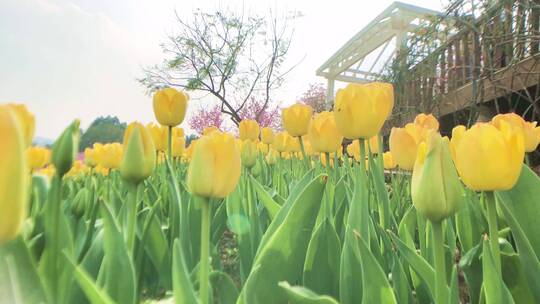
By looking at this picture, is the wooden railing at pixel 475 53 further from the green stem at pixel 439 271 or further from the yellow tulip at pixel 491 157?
the green stem at pixel 439 271

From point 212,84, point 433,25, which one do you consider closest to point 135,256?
point 433,25

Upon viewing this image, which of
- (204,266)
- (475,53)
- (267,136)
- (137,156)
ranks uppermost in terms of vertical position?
(475,53)

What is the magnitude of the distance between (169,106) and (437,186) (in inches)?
29.2

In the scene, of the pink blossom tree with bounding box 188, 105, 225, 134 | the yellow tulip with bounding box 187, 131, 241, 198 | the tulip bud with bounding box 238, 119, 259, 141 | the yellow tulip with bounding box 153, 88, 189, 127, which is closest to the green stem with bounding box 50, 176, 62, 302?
the yellow tulip with bounding box 187, 131, 241, 198

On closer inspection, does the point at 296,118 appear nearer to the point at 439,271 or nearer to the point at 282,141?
the point at 282,141

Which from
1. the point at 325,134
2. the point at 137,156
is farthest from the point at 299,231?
the point at 325,134

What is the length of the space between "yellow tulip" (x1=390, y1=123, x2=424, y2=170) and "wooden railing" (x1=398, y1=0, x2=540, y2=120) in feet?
7.04

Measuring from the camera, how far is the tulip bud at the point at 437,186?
13.9 inches

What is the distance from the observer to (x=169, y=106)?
98 cm

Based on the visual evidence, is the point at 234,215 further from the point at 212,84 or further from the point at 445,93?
the point at 212,84

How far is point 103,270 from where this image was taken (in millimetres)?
466

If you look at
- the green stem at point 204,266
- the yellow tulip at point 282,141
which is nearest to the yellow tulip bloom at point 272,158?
the yellow tulip at point 282,141

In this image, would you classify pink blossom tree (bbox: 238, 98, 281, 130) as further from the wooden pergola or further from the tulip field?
the tulip field

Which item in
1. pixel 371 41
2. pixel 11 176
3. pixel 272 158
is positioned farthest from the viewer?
pixel 371 41
